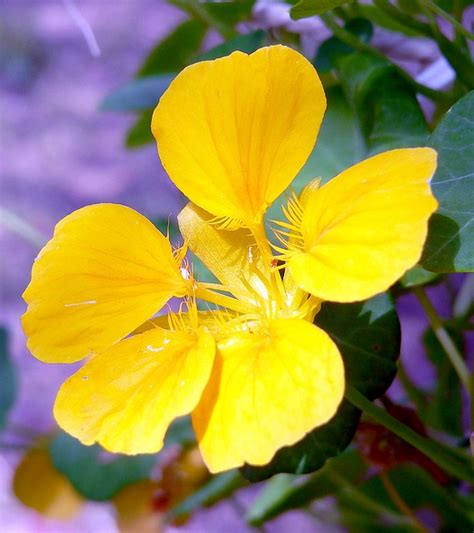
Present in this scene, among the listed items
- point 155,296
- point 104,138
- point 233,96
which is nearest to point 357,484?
point 155,296

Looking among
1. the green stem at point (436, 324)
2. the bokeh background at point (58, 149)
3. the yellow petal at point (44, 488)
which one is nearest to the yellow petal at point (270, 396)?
the green stem at point (436, 324)

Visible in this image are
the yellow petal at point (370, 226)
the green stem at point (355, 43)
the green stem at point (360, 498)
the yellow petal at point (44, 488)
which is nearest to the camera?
the yellow petal at point (370, 226)

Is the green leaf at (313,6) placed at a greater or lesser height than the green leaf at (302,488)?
greater

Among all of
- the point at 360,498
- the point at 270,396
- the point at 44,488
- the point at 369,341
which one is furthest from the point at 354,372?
the point at 44,488

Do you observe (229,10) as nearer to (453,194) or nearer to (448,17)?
(448,17)

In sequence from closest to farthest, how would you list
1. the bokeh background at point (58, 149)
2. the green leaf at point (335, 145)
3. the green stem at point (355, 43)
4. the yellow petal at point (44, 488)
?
the green stem at point (355, 43) < the green leaf at point (335, 145) < the yellow petal at point (44, 488) < the bokeh background at point (58, 149)

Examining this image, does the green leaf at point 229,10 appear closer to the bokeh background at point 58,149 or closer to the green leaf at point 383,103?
the green leaf at point 383,103

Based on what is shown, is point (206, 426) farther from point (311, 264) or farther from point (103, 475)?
point (103, 475)
